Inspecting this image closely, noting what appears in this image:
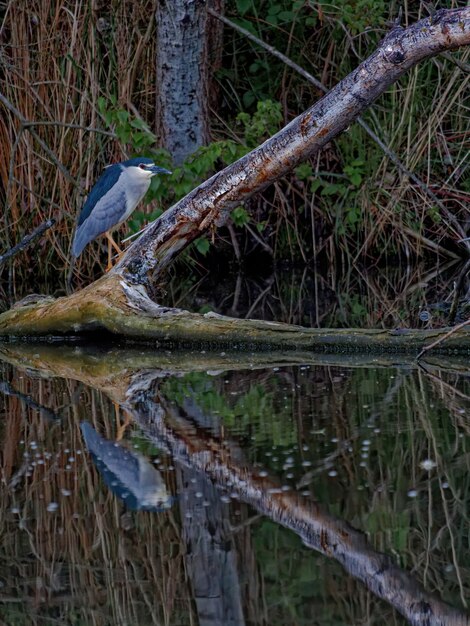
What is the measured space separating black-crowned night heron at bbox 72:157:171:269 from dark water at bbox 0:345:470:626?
1993 mm

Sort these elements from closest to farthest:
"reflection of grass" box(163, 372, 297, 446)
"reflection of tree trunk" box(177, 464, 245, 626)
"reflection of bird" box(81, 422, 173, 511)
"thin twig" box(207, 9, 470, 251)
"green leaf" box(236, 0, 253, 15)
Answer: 1. "reflection of tree trunk" box(177, 464, 245, 626)
2. "reflection of bird" box(81, 422, 173, 511)
3. "reflection of grass" box(163, 372, 297, 446)
4. "thin twig" box(207, 9, 470, 251)
5. "green leaf" box(236, 0, 253, 15)

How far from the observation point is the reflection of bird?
3543 mm

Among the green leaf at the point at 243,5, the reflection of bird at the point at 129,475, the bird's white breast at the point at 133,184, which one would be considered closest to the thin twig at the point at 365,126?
the green leaf at the point at 243,5

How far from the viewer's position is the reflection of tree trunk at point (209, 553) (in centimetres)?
283

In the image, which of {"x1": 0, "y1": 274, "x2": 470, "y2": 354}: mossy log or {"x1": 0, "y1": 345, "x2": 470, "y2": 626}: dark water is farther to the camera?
{"x1": 0, "y1": 274, "x2": 470, "y2": 354}: mossy log

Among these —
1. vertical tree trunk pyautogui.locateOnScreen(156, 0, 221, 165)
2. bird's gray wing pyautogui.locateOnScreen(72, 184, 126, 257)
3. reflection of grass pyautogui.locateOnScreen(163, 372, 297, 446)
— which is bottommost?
reflection of grass pyautogui.locateOnScreen(163, 372, 297, 446)

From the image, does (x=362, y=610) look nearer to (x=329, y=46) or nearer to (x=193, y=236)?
(x=193, y=236)

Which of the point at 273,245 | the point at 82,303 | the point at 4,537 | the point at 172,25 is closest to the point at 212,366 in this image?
the point at 82,303

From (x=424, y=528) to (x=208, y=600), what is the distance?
2.31 feet

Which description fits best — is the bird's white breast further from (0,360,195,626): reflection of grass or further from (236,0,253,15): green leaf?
(0,360,195,626): reflection of grass

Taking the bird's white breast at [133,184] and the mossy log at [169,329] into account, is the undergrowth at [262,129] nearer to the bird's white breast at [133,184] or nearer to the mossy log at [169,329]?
the bird's white breast at [133,184]

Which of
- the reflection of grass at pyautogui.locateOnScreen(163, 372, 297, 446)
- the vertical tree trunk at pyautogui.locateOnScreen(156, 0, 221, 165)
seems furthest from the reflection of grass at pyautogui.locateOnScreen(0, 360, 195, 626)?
the vertical tree trunk at pyautogui.locateOnScreen(156, 0, 221, 165)

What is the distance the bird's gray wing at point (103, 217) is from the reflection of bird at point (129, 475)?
3.04 m

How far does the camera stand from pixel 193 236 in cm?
623
